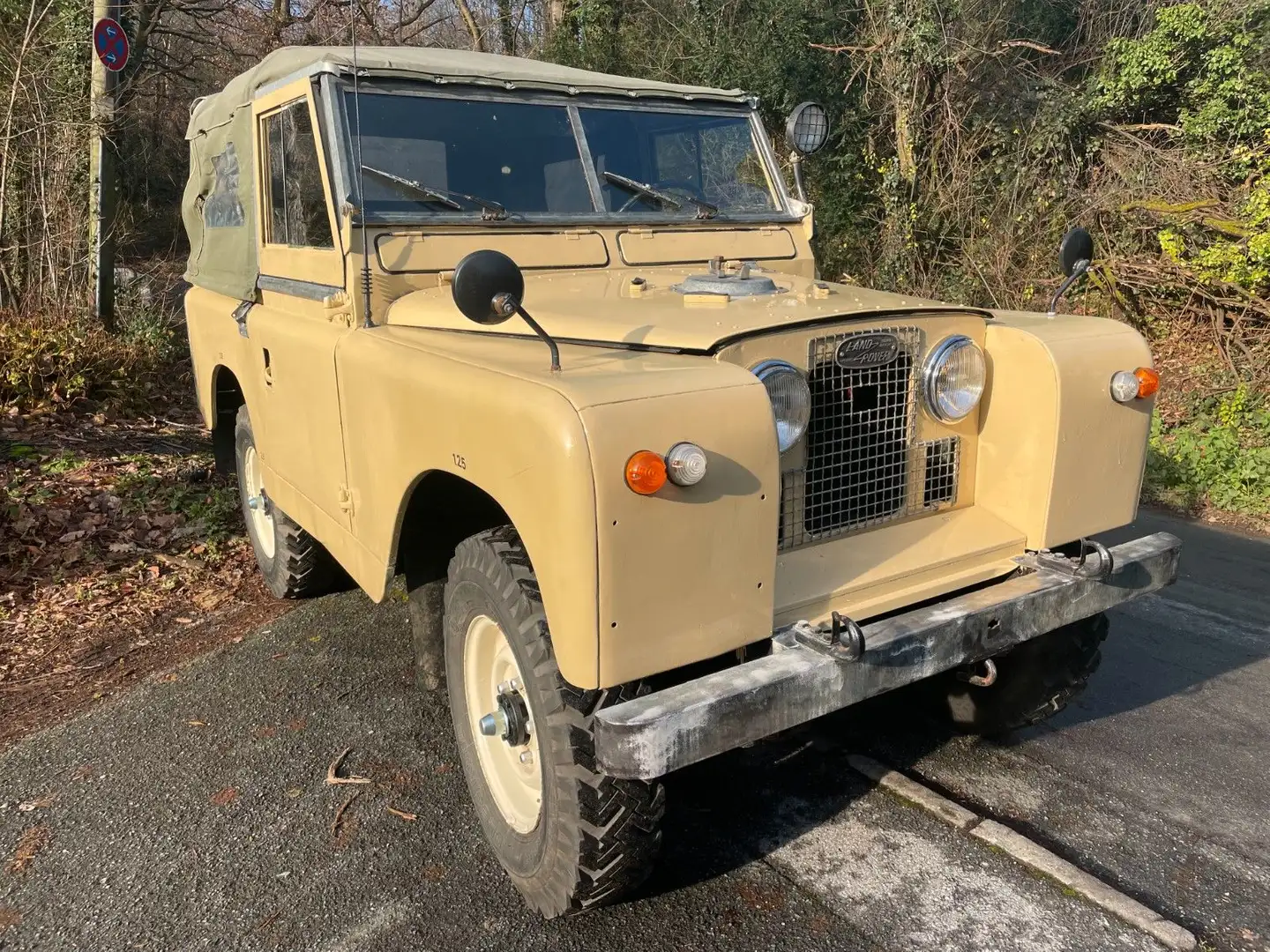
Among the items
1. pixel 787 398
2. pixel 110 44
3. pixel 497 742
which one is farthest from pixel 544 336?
pixel 110 44

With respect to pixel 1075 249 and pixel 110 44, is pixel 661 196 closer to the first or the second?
pixel 1075 249

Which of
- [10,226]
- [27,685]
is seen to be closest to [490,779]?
[27,685]

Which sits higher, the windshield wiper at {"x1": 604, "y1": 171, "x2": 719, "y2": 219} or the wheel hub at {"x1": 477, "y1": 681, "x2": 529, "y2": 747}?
the windshield wiper at {"x1": 604, "y1": 171, "x2": 719, "y2": 219}

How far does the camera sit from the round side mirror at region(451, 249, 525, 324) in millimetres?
2176

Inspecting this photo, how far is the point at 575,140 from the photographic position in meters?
3.75

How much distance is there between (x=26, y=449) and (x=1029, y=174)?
9.04 metres

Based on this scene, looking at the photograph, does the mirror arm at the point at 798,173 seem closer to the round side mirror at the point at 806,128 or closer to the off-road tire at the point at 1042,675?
the round side mirror at the point at 806,128

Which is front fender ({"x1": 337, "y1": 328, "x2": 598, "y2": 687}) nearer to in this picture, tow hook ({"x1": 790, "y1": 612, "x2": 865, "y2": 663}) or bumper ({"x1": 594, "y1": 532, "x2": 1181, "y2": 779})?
bumper ({"x1": 594, "y1": 532, "x2": 1181, "y2": 779})

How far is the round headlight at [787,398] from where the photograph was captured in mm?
2473

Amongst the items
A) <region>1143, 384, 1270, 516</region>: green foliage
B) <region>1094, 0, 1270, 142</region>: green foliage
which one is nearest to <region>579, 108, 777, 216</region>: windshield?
<region>1143, 384, 1270, 516</region>: green foliage

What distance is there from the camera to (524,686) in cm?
242

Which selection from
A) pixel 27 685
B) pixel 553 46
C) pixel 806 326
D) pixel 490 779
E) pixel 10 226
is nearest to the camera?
pixel 806 326

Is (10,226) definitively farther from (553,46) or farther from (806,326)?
(806,326)

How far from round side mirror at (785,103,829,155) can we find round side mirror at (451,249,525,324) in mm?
2446
